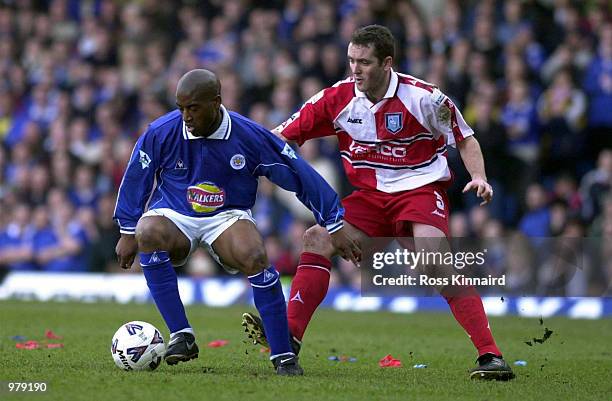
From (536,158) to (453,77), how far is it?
5.06 feet

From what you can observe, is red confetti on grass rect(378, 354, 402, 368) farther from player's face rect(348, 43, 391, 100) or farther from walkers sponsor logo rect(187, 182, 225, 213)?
player's face rect(348, 43, 391, 100)

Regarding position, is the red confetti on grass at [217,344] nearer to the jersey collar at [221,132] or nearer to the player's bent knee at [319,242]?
the player's bent knee at [319,242]

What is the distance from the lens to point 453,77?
15.2 metres

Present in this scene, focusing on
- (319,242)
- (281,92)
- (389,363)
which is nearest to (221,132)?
(319,242)

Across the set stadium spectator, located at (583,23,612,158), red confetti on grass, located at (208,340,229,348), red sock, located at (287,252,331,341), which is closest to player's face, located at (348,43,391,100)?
red sock, located at (287,252,331,341)

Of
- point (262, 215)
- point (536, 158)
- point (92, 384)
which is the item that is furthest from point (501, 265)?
point (92, 384)

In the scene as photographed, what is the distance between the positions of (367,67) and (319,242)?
1.25m

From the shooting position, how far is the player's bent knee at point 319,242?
800cm

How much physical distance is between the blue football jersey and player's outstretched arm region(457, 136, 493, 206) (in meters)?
0.92

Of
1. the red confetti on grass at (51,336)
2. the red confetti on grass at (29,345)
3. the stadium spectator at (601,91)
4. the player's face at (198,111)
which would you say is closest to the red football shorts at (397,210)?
the player's face at (198,111)

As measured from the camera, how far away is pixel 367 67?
785cm

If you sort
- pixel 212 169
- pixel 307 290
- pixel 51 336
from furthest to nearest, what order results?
1. pixel 51 336
2. pixel 307 290
3. pixel 212 169

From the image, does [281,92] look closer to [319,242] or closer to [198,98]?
[319,242]

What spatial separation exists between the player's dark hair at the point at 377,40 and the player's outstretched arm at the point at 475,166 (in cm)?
81
